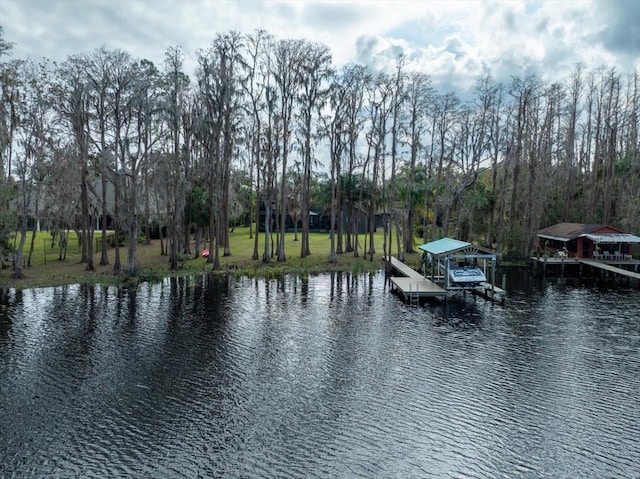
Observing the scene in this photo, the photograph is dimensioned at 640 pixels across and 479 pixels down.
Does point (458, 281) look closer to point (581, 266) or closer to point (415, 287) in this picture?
point (415, 287)

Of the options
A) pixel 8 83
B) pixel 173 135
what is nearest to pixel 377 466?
pixel 8 83

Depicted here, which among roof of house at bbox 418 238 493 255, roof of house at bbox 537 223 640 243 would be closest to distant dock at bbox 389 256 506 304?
roof of house at bbox 418 238 493 255

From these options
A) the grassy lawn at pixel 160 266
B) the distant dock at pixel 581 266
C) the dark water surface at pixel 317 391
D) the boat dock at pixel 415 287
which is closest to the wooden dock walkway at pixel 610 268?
the distant dock at pixel 581 266

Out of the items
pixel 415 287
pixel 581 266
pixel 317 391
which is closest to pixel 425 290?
pixel 415 287

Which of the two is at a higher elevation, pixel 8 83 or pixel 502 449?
pixel 8 83

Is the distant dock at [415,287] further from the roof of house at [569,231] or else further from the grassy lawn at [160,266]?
the roof of house at [569,231]

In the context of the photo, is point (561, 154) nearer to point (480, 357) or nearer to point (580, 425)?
point (480, 357)
